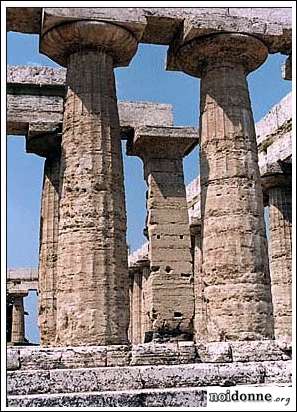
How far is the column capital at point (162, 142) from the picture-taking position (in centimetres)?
2203

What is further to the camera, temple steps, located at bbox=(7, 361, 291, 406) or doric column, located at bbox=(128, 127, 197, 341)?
doric column, located at bbox=(128, 127, 197, 341)

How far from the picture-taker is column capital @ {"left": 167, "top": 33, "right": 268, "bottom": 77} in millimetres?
15555

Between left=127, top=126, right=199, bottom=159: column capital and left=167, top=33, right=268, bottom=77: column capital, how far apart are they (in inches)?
227

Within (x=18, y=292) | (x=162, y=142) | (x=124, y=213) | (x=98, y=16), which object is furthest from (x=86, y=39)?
(x=18, y=292)

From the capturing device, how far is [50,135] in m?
20.9

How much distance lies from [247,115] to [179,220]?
24.5ft

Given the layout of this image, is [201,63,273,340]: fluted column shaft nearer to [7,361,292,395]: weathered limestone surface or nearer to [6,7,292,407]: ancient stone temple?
[6,7,292,407]: ancient stone temple

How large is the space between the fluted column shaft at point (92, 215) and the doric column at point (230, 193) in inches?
78.4

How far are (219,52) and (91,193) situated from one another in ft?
15.2

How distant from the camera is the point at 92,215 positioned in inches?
559

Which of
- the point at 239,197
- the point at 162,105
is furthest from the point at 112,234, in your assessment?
the point at 162,105

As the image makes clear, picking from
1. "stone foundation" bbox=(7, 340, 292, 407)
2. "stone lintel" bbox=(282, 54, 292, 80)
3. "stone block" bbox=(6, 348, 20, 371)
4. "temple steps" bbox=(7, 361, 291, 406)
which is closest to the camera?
"stone foundation" bbox=(7, 340, 292, 407)

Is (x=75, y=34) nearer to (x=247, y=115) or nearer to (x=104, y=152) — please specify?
(x=104, y=152)

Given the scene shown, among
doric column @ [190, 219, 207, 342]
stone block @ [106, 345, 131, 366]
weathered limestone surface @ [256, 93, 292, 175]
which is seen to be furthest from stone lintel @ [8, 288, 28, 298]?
stone block @ [106, 345, 131, 366]
